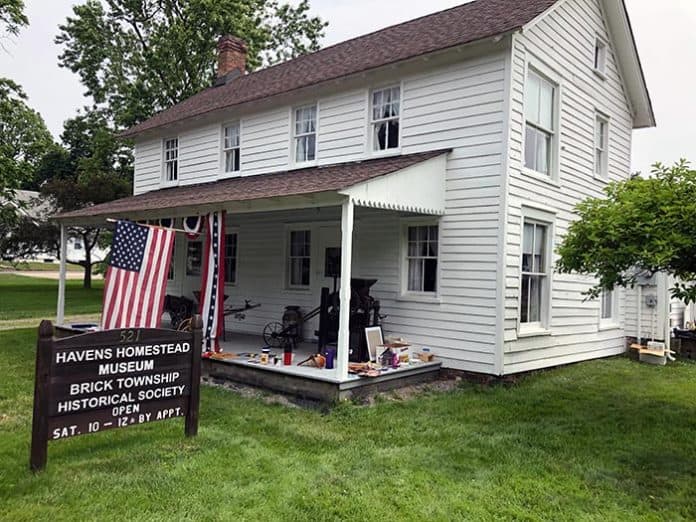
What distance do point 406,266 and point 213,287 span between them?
10.7 feet

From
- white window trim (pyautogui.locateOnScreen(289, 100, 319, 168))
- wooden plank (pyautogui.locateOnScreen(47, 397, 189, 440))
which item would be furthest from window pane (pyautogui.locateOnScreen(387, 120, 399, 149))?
wooden plank (pyautogui.locateOnScreen(47, 397, 189, 440))

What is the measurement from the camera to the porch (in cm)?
714

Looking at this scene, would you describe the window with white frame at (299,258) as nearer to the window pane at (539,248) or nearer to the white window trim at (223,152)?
the white window trim at (223,152)

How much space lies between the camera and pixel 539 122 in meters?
9.14

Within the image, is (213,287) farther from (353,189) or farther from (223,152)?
(223,152)

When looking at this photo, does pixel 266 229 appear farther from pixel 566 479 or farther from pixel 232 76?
pixel 566 479

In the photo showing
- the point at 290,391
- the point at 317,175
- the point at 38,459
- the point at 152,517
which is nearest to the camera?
the point at 152,517

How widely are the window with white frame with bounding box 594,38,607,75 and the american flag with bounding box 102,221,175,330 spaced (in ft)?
30.0

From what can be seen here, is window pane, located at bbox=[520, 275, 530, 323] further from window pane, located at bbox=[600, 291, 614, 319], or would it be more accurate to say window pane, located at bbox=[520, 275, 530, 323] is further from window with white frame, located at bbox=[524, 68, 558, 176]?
window pane, located at bbox=[600, 291, 614, 319]

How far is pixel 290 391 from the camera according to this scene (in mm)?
7402

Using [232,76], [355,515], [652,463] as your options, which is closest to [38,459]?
[355,515]

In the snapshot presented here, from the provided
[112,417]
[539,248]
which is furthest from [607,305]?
[112,417]

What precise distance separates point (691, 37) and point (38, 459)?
20013 mm

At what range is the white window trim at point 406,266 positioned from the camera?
346 inches
